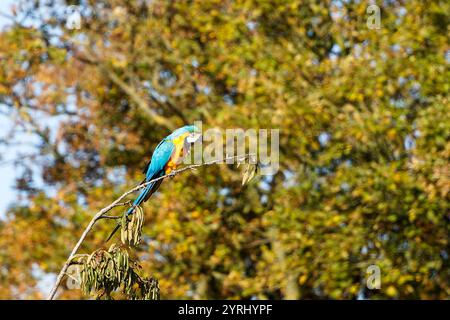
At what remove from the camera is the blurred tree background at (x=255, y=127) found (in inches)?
781

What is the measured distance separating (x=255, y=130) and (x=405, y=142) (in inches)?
129

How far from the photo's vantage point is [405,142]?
20484mm

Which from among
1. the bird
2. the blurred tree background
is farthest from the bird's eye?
the blurred tree background

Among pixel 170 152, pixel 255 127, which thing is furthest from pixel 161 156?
pixel 255 127

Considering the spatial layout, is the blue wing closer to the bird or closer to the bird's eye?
the bird

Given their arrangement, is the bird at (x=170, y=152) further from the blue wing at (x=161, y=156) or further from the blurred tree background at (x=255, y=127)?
the blurred tree background at (x=255, y=127)

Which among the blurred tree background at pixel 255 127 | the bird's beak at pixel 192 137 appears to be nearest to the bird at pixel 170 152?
the bird's beak at pixel 192 137

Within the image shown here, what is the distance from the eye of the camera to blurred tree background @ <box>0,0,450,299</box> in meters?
19.8

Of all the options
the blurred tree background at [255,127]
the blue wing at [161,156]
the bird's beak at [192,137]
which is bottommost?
the blue wing at [161,156]

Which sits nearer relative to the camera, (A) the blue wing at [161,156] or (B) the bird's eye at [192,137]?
(B) the bird's eye at [192,137]

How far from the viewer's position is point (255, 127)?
20.5 m

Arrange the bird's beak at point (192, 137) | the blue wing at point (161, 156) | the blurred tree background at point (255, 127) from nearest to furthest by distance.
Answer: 1. the bird's beak at point (192, 137)
2. the blue wing at point (161, 156)
3. the blurred tree background at point (255, 127)

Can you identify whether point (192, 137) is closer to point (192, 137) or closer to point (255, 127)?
point (192, 137)

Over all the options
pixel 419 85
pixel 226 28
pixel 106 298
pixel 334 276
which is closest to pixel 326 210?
pixel 334 276
